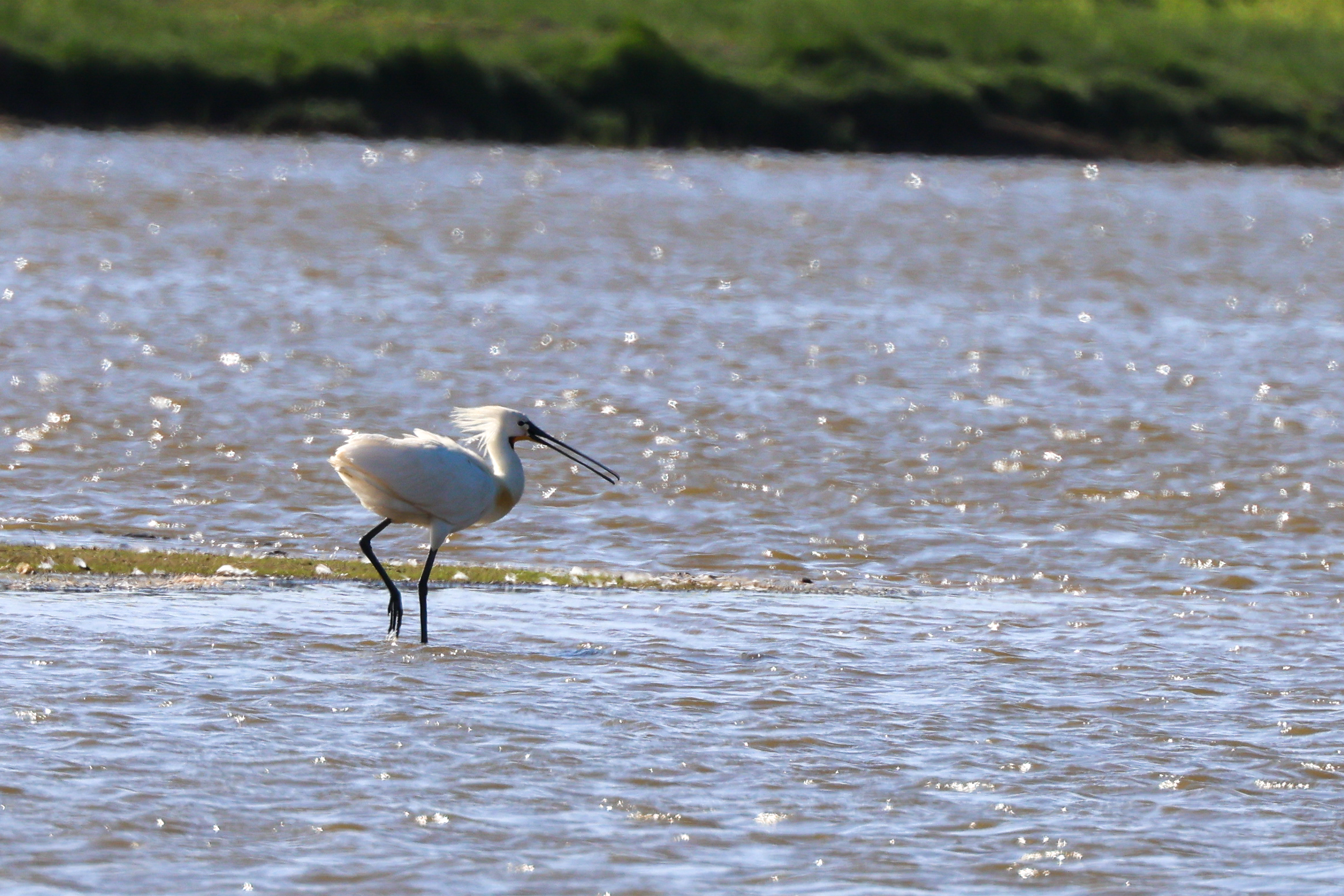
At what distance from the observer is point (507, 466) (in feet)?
28.7

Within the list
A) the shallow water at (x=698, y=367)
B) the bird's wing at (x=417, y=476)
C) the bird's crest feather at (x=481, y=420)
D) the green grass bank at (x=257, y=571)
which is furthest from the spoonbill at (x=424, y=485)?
the shallow water at (x=698, y=367)

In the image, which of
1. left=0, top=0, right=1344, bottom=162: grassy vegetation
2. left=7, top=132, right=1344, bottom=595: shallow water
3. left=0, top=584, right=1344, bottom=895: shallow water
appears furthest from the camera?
left=0, top=0, right=1344, bottom=162: grassy vegetation

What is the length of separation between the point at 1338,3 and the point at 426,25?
85.0ft

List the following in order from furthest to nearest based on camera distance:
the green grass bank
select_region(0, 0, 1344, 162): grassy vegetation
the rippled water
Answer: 1. select_region(0, 0, 1344, 162): grassy vegetation
2. the green grass bank
3. the rippled water

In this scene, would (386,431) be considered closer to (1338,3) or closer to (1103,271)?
(1103,271)

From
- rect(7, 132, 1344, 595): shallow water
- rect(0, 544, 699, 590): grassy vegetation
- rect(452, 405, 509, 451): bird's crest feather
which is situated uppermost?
rect(452, 405, 509, 451): bird's crest feather

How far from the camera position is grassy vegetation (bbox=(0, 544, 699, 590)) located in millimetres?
8547

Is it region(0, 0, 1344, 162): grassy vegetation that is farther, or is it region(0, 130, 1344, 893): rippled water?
region(0, 0, 1344, 162): grassy vegetation

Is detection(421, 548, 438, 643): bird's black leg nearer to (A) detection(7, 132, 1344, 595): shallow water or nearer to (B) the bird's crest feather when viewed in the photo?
(B) the bird's crest feather

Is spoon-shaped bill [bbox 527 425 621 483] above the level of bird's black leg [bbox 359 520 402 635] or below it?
above

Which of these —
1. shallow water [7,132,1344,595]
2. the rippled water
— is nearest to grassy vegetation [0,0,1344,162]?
shallow water [7,132,1344,595]

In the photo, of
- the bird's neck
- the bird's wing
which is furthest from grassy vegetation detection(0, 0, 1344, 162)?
the bird's wing

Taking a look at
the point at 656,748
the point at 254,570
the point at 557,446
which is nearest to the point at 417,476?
the point at 254,570

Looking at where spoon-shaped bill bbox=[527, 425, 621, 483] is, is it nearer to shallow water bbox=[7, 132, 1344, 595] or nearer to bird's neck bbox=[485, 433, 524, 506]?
bird's neck bbox=[485, 433, 524, 506]
